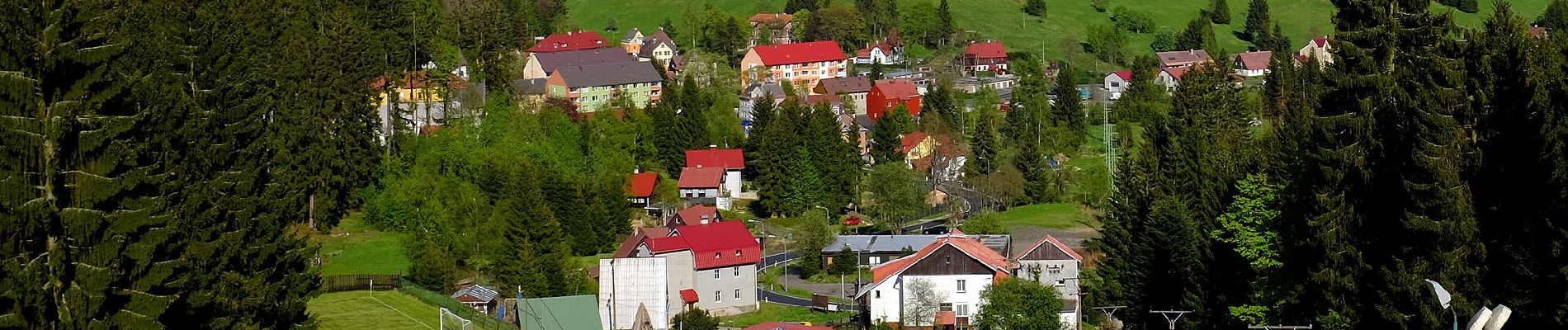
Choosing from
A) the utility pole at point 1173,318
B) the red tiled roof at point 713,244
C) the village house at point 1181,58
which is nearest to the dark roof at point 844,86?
the village house at point 1181,58

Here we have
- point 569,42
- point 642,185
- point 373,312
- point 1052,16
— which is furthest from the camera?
point 1052,16

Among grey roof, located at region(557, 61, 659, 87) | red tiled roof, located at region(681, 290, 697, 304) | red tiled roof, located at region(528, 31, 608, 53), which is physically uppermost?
red tiled roof, located at region(528, 31, 608, 53)

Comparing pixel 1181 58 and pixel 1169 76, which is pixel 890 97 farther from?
pixel 1181 58

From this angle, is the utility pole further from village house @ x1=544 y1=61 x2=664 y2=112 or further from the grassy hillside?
the grassy hillside

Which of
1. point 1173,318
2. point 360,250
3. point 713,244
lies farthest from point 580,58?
point 1173,318

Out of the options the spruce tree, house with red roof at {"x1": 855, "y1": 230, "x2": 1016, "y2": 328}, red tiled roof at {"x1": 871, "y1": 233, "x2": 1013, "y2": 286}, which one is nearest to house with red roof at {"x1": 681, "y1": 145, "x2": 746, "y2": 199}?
red tiled roof at {"x1": 871, "y1": 233, "x2": 1013, "y2": 286}

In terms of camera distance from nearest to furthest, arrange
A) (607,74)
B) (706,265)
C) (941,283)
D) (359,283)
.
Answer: (359,283)
(941,283)
(706,265)
(607,74)

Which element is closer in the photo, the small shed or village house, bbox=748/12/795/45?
the small shed
